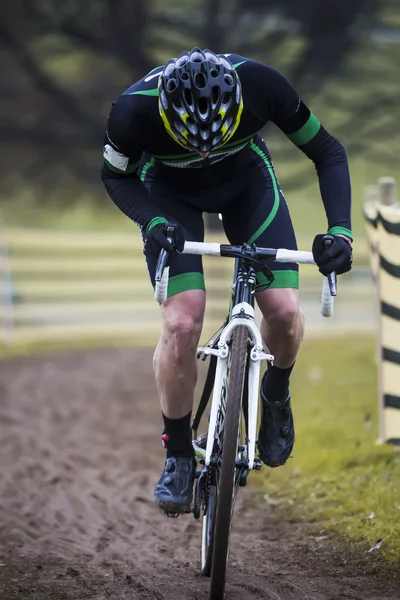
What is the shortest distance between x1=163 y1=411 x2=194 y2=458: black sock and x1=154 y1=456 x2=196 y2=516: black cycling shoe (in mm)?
34

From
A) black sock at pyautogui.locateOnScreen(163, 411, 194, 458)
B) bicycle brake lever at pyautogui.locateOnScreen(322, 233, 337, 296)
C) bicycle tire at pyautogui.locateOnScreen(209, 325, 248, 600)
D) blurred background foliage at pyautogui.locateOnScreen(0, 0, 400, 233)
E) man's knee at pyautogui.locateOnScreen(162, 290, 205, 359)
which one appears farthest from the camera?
blurred background foliage at pyautogui.locateOnScreen(0, 0, 400, 233)

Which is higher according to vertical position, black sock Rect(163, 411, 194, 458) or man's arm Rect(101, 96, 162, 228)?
man's arm Rect(101, 96, 162, 228)

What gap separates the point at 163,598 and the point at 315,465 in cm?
271

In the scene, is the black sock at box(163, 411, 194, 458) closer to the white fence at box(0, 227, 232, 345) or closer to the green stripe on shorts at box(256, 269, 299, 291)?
the green stripe on shorts at box(256, 269, 299, 291)

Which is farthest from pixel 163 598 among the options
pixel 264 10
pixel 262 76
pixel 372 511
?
pixel 264 10

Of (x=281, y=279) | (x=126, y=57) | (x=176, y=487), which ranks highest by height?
(x=126, y=57)

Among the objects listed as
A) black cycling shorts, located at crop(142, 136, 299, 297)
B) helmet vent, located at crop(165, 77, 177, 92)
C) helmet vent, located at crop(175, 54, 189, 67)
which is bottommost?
black cycling shorts, located at crop(142, 136, 299, 297)

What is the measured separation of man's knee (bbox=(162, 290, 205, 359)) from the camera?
173 inches

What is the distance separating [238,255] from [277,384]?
0.83 metres

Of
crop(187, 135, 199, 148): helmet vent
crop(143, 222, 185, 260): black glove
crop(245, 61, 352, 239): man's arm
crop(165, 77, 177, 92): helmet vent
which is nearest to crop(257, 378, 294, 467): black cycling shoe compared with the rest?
crop(245, 61, 352, 239): man's arm

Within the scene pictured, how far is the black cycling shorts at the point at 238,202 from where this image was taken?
4.67 metres

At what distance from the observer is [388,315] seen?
6.88m

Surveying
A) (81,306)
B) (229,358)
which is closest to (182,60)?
(229,358)

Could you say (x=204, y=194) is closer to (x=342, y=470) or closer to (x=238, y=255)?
(x=238, y=255)
